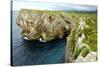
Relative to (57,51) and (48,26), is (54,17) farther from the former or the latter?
(57,51)

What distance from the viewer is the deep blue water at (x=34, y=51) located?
1899 mm

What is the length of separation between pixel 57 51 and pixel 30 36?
35cm

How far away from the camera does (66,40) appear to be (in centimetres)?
211

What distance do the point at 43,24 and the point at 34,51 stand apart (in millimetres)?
310

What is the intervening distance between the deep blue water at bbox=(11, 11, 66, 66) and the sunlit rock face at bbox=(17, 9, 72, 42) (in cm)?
5

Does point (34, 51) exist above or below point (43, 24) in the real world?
below

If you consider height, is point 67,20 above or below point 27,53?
above

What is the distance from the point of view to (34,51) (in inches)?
77.3

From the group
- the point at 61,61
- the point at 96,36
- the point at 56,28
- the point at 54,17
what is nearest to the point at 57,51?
the point at 61,61

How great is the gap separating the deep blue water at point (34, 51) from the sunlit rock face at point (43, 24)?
53mm

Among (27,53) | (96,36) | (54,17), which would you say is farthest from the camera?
(96,36)

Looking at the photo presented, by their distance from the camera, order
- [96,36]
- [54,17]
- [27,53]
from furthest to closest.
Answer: [96,36] → [54,17] → [27,53]

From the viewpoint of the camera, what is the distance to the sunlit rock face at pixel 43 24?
76.8 inches

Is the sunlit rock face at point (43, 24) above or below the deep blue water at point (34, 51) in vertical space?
above
